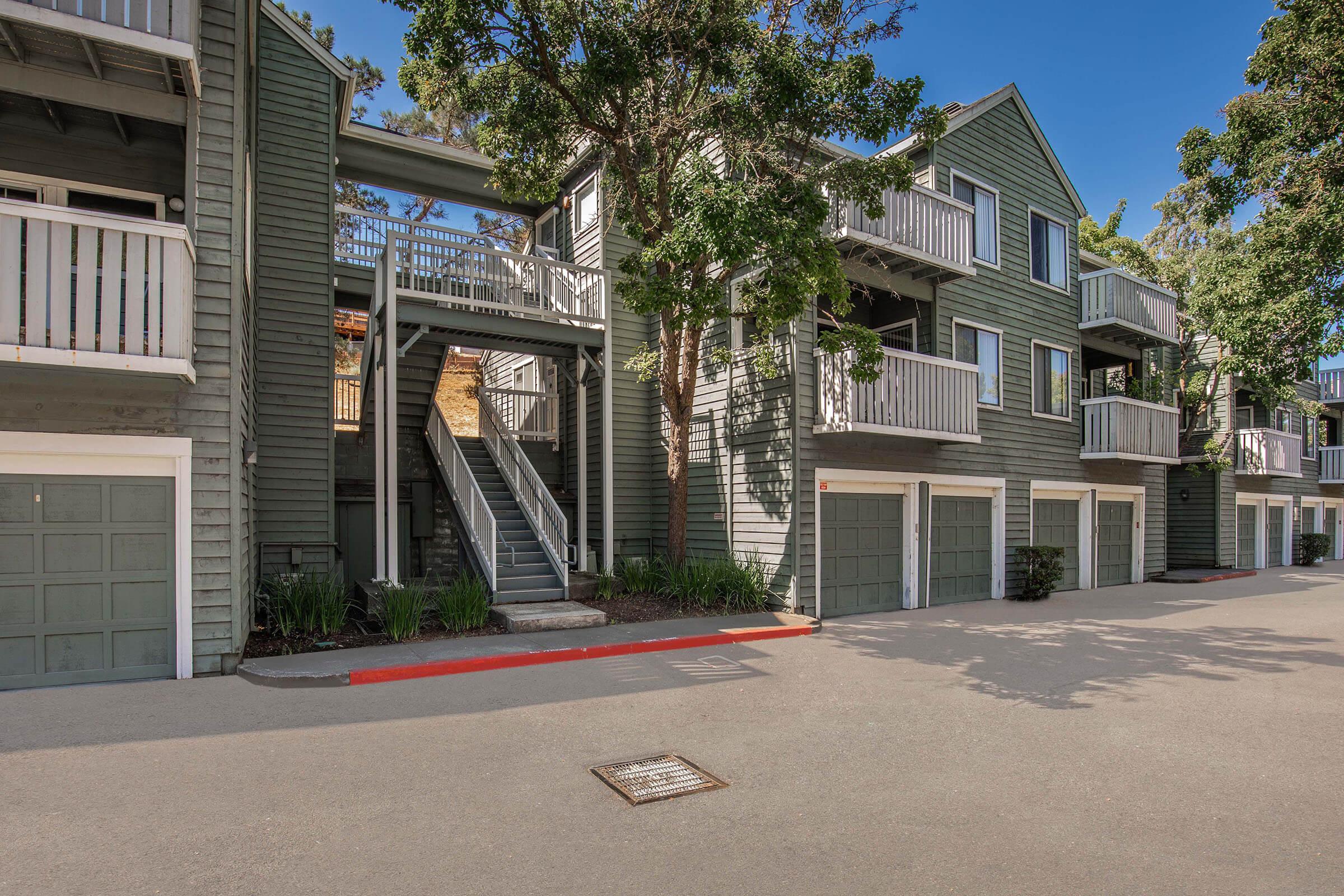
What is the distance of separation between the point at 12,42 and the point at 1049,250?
17.1 meters

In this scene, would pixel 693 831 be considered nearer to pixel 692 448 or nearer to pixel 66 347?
pixel 66 347

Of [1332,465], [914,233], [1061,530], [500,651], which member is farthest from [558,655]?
[1332,465]

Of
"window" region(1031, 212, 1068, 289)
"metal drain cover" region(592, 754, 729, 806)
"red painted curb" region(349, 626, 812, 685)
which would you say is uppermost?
"window" region(1031, 212, 1068, 289)

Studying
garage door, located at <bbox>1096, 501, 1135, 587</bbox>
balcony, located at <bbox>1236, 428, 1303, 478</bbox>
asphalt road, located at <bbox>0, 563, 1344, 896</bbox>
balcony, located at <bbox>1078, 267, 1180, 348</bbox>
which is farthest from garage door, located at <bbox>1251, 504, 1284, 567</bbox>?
asphalt road, located at <bbox>0, 563, 1344, 896</bbox>

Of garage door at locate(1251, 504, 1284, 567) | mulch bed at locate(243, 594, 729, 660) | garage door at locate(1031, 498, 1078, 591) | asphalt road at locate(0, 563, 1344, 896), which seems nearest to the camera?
asphalt road at locate(0, 563, 1344, 896)

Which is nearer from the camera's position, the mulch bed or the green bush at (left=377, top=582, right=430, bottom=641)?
the mulch bed

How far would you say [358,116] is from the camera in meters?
23.9

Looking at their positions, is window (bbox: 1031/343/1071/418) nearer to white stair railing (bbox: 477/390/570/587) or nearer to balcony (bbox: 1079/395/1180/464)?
balcony (bbox: 1079/395/1180/464)

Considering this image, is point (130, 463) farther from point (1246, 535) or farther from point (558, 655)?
point (1246, 535)

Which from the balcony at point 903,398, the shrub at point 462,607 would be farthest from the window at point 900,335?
the shrub at point 462,607

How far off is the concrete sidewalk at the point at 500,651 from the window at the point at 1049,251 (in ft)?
33.5

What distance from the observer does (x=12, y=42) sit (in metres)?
6.38

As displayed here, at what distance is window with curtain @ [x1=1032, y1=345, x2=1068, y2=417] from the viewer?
1555cm

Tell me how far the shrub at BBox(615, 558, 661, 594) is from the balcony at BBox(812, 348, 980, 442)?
3.48 m
